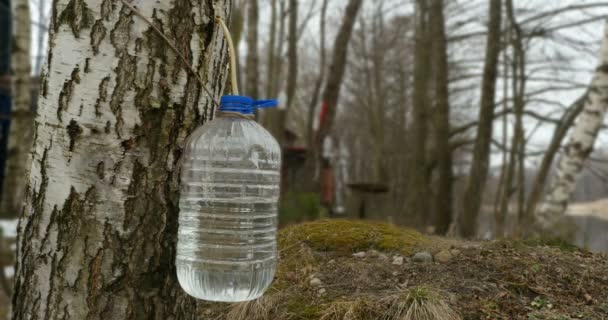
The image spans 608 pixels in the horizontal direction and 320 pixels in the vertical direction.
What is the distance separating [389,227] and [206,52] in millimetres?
2117

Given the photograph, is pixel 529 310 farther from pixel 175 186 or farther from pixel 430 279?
pixel 175 186

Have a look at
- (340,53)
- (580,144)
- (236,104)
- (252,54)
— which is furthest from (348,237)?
(252,54)

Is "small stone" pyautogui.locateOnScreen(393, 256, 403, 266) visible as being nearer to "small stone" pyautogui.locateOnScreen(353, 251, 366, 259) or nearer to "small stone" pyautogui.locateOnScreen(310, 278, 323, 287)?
"small stone" pyautogui.locateOnScreen(353, 251, 366, 259)

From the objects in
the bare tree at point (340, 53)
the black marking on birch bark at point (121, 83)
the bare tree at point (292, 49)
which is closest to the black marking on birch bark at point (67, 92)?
the black marking on birch bark at point (121, 83)

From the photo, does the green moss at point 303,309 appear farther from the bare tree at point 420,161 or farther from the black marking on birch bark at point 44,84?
the bare tree at point 420,161

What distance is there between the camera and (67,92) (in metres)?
1.53

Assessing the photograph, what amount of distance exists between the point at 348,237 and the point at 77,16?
6.91 ft

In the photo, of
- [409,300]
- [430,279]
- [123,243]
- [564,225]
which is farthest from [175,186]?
[564,225]

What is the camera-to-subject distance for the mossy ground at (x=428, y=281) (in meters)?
2.24

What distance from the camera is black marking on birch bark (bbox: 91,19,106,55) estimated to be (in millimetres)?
1515

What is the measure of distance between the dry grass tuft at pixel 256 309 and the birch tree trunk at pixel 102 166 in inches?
34.0

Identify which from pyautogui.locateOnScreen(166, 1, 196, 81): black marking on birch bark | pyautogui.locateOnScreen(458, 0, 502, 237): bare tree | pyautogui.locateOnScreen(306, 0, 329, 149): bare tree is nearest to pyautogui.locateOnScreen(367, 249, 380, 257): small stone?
pyautogui.locateOnScreen(166, 1, 196, 81): black marking on birch bark

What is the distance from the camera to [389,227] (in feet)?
11.1

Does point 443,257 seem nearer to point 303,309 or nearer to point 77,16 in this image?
point 303,309
